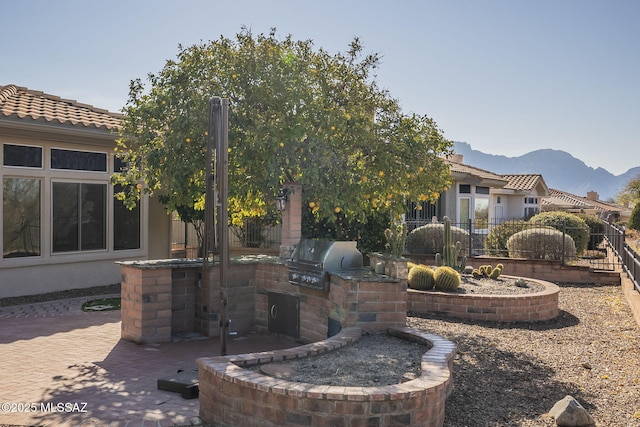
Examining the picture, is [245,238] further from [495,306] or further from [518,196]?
[518,196]

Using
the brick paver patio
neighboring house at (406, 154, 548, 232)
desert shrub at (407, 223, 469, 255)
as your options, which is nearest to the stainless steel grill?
the brick paver patio

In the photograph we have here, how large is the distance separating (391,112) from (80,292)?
7534mm

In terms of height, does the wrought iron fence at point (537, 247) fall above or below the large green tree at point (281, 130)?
below

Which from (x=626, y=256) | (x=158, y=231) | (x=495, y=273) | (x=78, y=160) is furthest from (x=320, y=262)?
(x=626, y=256)

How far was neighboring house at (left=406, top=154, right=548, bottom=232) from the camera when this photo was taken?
22.2 m

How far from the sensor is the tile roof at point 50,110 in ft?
33.6

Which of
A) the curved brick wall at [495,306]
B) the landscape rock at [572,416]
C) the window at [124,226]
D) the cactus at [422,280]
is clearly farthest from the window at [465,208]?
the landscape rock at [572,416]

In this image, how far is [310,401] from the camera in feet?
12.7

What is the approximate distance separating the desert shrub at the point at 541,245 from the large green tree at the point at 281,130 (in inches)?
298

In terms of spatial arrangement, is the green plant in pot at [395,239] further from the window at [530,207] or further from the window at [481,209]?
the window at [530,207]

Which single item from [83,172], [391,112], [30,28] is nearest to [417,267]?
[391,112]

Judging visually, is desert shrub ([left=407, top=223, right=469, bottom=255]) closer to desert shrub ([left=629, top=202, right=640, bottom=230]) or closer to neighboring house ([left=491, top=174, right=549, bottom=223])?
neighboring house ([left=491, top=174, right=549, bottom=223])

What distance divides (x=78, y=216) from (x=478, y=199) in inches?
700

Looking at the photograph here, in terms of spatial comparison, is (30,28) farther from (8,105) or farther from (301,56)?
(301,56)
